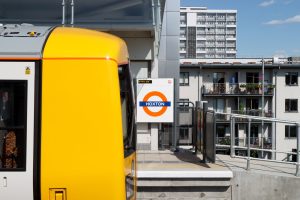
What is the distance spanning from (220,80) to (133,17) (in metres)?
51.7

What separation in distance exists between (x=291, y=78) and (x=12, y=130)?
60.8 meters

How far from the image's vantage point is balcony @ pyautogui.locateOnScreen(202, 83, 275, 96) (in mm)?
61906

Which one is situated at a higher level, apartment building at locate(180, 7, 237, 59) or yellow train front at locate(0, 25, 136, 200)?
apartment building at locate(180, 7, 237, 59)

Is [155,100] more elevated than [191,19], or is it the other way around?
[191,19]

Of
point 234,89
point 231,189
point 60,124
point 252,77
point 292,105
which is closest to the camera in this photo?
point 60,124

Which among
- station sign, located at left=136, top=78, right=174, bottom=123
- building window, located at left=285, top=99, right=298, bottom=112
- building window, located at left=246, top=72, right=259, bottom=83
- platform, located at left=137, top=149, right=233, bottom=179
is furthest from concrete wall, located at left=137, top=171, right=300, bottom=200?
building window, located at left=246, top=72, right=259, bottom=83

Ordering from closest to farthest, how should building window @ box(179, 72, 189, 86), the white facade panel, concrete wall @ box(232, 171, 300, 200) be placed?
concrete wall @ box(232, 171, 300, 200), building window @ box(179, 72, 189, 86), the white facade panel

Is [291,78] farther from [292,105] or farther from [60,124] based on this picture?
[60,124]

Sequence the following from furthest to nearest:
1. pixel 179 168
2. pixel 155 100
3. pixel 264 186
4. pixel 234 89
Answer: pixel 234 89 → pixel 155 100 → pixel 179 168 → pixel 264 186

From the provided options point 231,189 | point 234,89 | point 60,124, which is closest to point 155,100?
point 231,189

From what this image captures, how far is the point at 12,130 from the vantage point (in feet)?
16.9

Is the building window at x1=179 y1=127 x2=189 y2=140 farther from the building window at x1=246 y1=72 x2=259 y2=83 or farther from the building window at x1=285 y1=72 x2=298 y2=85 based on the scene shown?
the building window at x1=246 y1=72 x2=259 y2=83

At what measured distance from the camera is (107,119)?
16.9 ft

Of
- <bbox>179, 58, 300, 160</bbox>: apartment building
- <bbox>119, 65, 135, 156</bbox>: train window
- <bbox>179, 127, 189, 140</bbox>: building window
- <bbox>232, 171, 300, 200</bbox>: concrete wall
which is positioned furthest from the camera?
<bbox>179, 58, 300, 160</bbox>: apartment building
